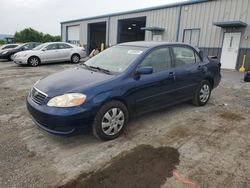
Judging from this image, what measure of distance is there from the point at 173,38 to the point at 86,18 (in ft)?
40.0

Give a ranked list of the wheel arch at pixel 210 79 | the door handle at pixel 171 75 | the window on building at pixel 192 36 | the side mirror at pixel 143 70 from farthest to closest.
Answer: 1. the window on building at pixel 192 36
2. the wheel arch at pixel 210 79
3. the door handle at pixel 171 75
4. the side mirror at pixel 143 70

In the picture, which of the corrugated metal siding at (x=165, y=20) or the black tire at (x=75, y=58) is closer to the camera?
the black tire at (x=75, y=58)

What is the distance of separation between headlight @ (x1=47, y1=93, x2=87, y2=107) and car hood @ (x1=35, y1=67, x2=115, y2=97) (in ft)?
0.27

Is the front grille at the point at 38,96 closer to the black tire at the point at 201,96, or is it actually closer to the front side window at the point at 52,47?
the black tire at the point at 201,96

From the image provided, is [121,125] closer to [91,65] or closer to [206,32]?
[91,65]

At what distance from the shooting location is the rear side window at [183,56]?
15.2 ft

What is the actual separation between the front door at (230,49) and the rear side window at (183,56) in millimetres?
9077

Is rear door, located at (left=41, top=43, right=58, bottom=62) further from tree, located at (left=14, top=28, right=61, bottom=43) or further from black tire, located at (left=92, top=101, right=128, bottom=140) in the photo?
tree, located at (left=14, top=28, right=61, bottom=43)

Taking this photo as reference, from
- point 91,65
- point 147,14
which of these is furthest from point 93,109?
point 147,14

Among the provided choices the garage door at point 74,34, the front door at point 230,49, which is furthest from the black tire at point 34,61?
the garage door at point 74,34

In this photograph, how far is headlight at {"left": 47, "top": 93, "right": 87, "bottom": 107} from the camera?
3.18 meters

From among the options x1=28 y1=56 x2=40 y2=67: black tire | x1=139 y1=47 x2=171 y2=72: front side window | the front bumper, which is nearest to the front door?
x1=139 y1=47 x2=171 y2=72: front side window

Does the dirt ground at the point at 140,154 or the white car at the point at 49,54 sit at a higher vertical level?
the white car at the point at 49,54

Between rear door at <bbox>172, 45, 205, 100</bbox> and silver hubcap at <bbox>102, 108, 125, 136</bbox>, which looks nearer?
silver hubcap at <bbox>102, 108, 125, 136</bbox>
